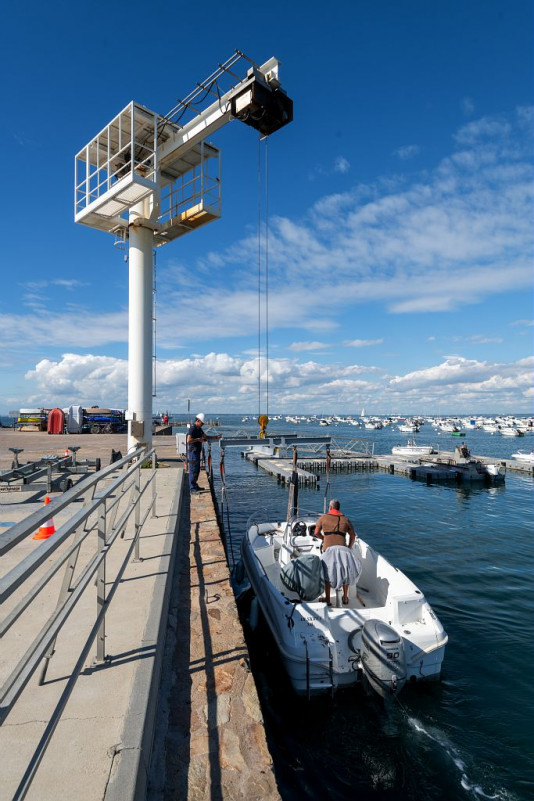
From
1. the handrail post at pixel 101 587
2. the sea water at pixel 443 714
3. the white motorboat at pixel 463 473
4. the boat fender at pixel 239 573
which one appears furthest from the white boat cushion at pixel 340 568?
the white motorboat at pixel 463 473

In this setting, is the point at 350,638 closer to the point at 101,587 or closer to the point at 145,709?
the point at 145,709

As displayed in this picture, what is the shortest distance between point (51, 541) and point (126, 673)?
5.93 ft

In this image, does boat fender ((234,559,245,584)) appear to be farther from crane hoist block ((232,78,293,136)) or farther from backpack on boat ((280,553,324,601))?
crane hoist block ((232,78,293,136))

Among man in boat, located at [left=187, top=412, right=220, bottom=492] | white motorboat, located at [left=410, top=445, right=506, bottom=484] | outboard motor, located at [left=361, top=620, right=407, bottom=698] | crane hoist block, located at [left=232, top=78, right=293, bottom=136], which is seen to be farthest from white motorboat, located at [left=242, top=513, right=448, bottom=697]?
white motorboat, located at [left=410, top=445, right=506, bottom=484]

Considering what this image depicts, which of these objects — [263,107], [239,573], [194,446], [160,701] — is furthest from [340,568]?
[263,107]

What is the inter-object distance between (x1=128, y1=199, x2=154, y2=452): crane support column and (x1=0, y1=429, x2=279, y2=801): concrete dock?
9.42 metres

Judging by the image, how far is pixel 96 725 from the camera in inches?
115

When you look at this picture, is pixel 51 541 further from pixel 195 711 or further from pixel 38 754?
pixel 195 711

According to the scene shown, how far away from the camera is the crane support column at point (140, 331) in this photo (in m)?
14.8

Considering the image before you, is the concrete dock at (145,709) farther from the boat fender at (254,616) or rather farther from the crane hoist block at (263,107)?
the crane hoist block at (263,107)

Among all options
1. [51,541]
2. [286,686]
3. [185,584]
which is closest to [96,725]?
[51,541]

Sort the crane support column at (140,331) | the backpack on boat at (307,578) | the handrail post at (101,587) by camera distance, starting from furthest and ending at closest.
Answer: the crane support column at (140,331)
the backpack on boat at (307,578)
the handrail post at (101,587)

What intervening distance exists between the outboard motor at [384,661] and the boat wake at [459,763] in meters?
0.71

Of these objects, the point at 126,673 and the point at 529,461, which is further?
the point at 529,461
